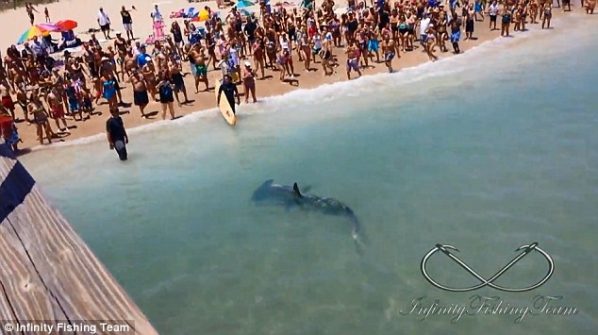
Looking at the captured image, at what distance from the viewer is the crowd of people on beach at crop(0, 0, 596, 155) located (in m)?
21.1

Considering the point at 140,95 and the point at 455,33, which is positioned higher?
the point at 455,33

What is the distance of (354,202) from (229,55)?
429 inches

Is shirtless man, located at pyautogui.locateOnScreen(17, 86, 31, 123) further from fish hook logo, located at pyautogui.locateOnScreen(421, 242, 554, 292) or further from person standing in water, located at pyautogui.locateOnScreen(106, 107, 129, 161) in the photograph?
fish hook logo, located at pyautogui.locateOnScreen(421, 242, 554, 292)

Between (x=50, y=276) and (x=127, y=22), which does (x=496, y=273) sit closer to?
(x=50, y=276)

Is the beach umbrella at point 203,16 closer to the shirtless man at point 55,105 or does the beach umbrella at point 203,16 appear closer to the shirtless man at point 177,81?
the shirtless man at point 177,81

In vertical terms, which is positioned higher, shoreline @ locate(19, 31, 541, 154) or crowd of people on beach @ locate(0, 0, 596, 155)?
crowd of people on beach @ locate(0, 0, 596, 155)

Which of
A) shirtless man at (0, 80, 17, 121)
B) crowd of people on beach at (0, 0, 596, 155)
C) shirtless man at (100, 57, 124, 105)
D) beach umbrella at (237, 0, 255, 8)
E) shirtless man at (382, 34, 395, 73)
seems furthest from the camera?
beach umbrella at (237, 0, 255, 8)

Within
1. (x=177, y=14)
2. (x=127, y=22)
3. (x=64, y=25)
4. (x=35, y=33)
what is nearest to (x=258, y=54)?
(x=127, y=22)

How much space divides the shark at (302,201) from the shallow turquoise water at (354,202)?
260 mm

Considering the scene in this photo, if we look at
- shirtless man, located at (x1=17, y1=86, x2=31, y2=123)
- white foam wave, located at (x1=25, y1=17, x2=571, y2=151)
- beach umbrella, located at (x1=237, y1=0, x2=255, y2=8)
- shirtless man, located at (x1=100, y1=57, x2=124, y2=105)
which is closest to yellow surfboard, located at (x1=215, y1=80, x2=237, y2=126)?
white foam wave, located at (x1=25, y1=17, x2=571, y2=151)

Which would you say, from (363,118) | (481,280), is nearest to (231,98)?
(363,118)

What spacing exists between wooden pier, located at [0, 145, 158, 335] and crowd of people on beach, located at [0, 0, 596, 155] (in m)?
18.0

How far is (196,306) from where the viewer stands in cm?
1094

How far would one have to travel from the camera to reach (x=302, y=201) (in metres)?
14.0
